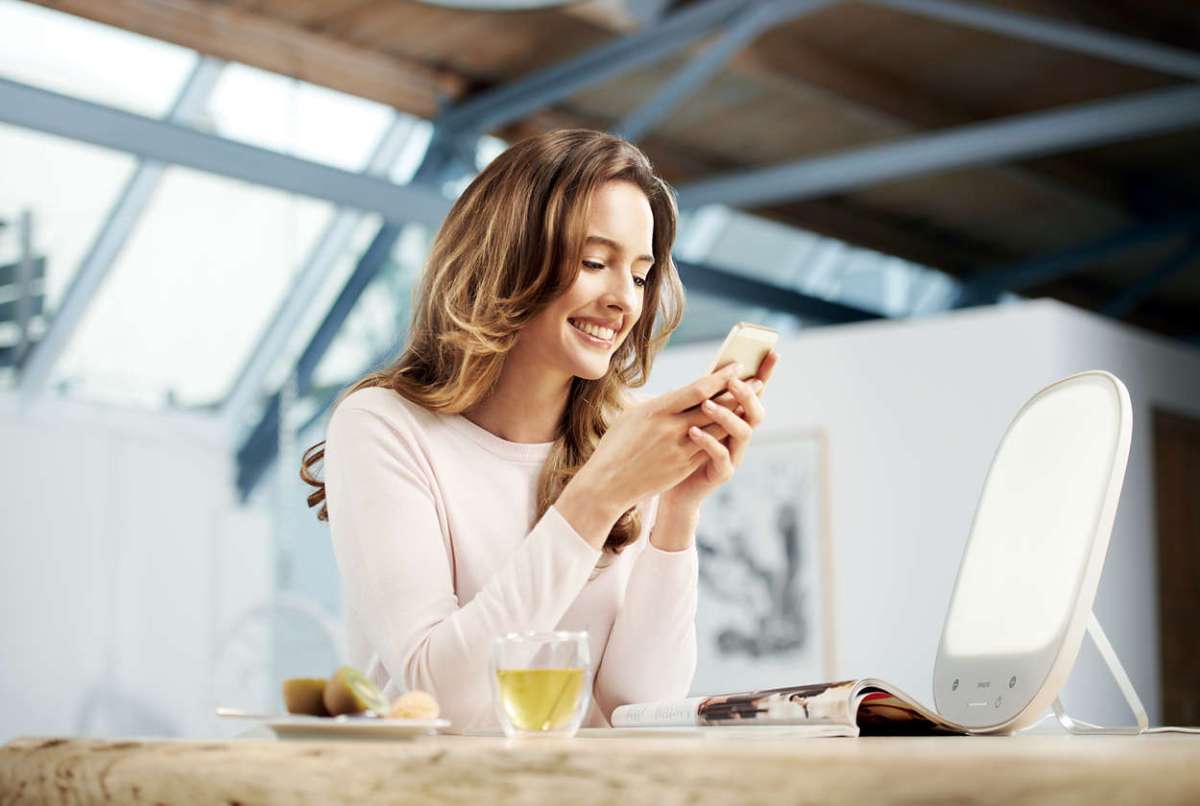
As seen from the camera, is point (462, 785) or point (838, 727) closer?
point (462, 785)

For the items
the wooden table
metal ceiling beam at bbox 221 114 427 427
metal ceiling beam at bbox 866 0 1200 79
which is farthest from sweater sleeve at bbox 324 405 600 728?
metal ceiling beam at bbox 221 114 427 427

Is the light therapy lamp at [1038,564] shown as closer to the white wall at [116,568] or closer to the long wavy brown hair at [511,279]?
the long wavy brown hair at [511,279]

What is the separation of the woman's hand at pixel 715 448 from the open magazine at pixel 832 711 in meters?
0.27

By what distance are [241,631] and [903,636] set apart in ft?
9.54

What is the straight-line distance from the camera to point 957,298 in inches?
413

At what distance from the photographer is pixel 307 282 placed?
7184mm

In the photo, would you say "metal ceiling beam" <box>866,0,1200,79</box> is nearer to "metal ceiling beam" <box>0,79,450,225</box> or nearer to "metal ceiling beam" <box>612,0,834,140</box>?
"metal ceiling beam" <box>612,0,834,140</box>

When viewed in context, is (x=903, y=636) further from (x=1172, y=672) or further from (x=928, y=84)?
(x=928, y=84)

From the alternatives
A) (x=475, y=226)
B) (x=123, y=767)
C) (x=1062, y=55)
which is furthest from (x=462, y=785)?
(x=1062, y=55)

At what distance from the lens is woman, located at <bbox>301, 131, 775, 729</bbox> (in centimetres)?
146

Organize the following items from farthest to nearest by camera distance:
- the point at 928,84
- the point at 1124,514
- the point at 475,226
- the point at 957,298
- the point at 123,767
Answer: the point at 957,298 → the point at 928,84 → the point at 1124,514 → the point at 475,226 → the point at 123,767

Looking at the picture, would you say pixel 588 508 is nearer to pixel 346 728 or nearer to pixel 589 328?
pixel 589 328

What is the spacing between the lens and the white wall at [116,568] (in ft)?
19.9

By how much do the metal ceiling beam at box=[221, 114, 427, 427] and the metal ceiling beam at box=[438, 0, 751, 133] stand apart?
0.27m
